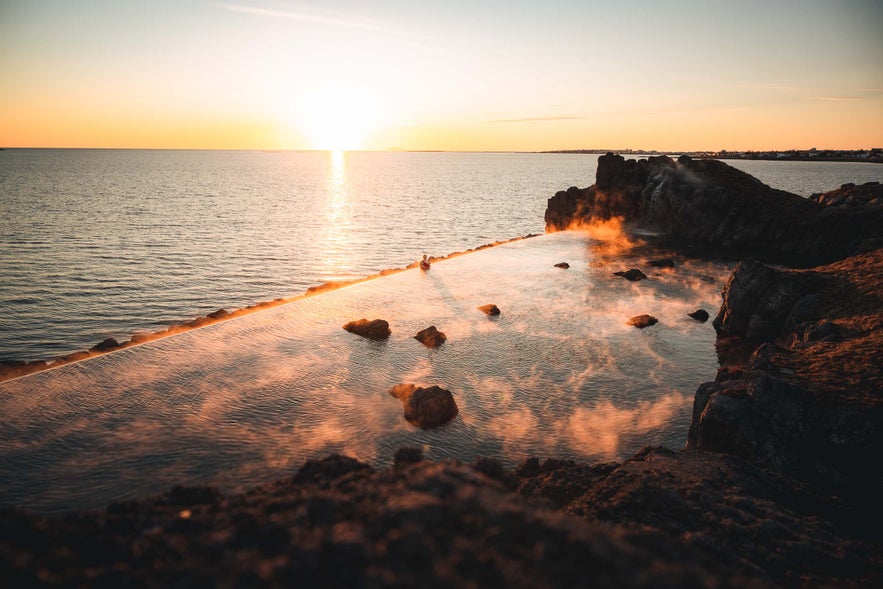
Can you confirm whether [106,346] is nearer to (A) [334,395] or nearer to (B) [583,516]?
(A) [334,395]

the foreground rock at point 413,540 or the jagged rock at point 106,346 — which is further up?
the foreground rock at point 413,540

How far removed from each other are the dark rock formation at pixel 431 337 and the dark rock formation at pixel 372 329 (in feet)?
6.00

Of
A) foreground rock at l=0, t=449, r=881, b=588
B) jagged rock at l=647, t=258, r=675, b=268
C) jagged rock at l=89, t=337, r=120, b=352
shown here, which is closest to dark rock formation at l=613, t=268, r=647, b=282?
jagged rock at l=647, t=258, r=675, b=268

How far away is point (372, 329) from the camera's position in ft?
81.9

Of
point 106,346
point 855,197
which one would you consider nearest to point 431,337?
point 106,346

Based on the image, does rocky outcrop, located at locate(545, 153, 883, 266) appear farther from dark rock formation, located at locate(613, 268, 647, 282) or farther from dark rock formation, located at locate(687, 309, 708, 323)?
dark rock formation, located at locate(687, 309, 708, 323)

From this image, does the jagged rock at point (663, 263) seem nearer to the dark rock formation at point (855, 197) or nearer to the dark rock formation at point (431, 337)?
the dark rock formation at point (855, 197)

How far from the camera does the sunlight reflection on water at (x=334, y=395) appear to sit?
1431 centimetres

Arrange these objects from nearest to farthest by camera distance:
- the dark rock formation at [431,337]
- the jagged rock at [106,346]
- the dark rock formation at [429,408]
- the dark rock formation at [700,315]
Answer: the dark rock formation at [429,408] < the dark rock formation at [431,337] < the jagged rock at [106,346] < the dark rock formation at [700,315]

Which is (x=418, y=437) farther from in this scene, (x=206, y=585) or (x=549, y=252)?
(x=549, y=252)

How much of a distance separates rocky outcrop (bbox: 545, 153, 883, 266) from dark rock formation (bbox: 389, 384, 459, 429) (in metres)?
36.6

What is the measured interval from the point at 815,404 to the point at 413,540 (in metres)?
12.2

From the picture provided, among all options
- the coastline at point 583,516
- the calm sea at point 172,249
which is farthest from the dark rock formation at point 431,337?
the calm sea at point 172,249

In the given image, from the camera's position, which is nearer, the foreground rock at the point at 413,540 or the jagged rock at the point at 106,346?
the foreground rock at the point at 413,540
